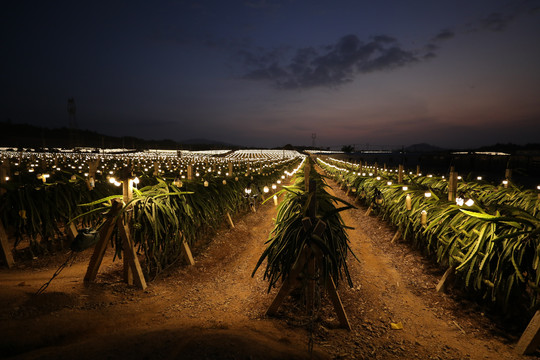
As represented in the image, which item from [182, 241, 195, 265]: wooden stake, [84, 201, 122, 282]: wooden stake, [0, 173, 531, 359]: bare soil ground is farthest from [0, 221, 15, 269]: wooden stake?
[182, 241, 195, 265]: wooden stake

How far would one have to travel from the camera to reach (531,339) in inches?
110

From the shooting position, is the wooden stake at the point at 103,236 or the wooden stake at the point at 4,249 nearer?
the wooden stake at the point at 103,236

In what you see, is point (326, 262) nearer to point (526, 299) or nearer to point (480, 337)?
point (480, 337)

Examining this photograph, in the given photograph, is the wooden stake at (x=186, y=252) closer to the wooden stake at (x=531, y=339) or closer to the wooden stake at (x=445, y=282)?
Answer: the wooden stake at (x=445, y=282)

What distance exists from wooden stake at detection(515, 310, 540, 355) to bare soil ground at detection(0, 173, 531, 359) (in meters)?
0.14

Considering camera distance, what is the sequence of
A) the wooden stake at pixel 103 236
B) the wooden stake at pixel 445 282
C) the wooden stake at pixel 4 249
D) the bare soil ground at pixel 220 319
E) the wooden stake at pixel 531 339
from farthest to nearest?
the wooden stake at pixel 4 249 < the wooden stake at pixel 445 282 < the wooden stake at pixel 103 236 < the wooden stake at pixel 531 339 < the bare soil ground at pixel 220 319

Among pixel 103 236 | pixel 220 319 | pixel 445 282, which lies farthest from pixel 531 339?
pixel 103 236

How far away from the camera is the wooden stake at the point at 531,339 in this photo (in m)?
2.77

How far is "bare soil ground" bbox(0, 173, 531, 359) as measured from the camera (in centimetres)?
236

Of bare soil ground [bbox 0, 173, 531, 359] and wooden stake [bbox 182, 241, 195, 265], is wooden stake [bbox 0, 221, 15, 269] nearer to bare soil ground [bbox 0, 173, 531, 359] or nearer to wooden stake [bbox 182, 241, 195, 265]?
bare soil ground [bbox 0, 173, 531, 359]

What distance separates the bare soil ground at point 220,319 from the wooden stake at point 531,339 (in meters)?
0.14

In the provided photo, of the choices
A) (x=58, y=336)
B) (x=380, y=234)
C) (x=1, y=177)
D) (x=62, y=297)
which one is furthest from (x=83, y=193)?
(x=380, y=234)

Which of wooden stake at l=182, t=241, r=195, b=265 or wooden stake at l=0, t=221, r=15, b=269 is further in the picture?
wooden stake at l=182, t=241, r=195, b=265

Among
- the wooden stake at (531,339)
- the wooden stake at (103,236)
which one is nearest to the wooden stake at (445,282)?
the wooden stake at (531,339)
